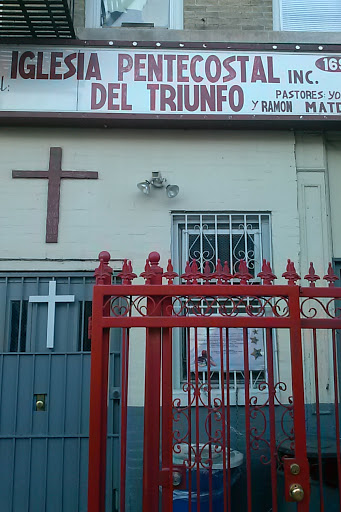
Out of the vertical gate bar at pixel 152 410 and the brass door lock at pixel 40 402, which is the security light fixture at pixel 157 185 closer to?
the vertical gate bar at pixel 152 410

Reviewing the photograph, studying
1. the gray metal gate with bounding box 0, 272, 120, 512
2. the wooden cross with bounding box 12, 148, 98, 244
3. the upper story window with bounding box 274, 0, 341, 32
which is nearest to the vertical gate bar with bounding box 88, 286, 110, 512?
the gray metal gate with bounding box 0, 272, 120, 512

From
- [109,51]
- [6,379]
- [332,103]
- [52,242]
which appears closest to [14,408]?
[6,379]

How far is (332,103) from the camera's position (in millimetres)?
5723

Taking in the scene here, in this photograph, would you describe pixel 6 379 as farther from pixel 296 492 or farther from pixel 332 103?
pixel 332 103

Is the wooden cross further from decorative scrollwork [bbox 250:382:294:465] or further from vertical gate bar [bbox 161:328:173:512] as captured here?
decorative scrollwork [bbox 250:382:294:465]

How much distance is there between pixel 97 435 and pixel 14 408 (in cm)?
232

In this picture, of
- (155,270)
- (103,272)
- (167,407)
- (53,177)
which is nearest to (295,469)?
(167,407)

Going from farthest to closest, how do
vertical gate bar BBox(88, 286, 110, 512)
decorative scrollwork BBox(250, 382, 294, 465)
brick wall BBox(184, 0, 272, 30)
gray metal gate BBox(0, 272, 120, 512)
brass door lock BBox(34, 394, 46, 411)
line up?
brick wall BBox(184, 0, 272, 30)
brass door lock BBox(34, 394, 46, 411)
gray metal gate BBox(0, 272, 120, 512)
decorative scrollwork BBox(250, 382, 294, 465)
vertical gate bar BBox(88, 286, 110, 512)

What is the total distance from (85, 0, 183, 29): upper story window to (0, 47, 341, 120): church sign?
61cm

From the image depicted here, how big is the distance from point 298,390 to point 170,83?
3.71 metres

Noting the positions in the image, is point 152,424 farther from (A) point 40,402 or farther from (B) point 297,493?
(A) point 40,402

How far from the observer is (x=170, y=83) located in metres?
5.73

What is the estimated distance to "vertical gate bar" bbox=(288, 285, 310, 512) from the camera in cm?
334

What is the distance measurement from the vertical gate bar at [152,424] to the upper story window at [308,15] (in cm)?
442
